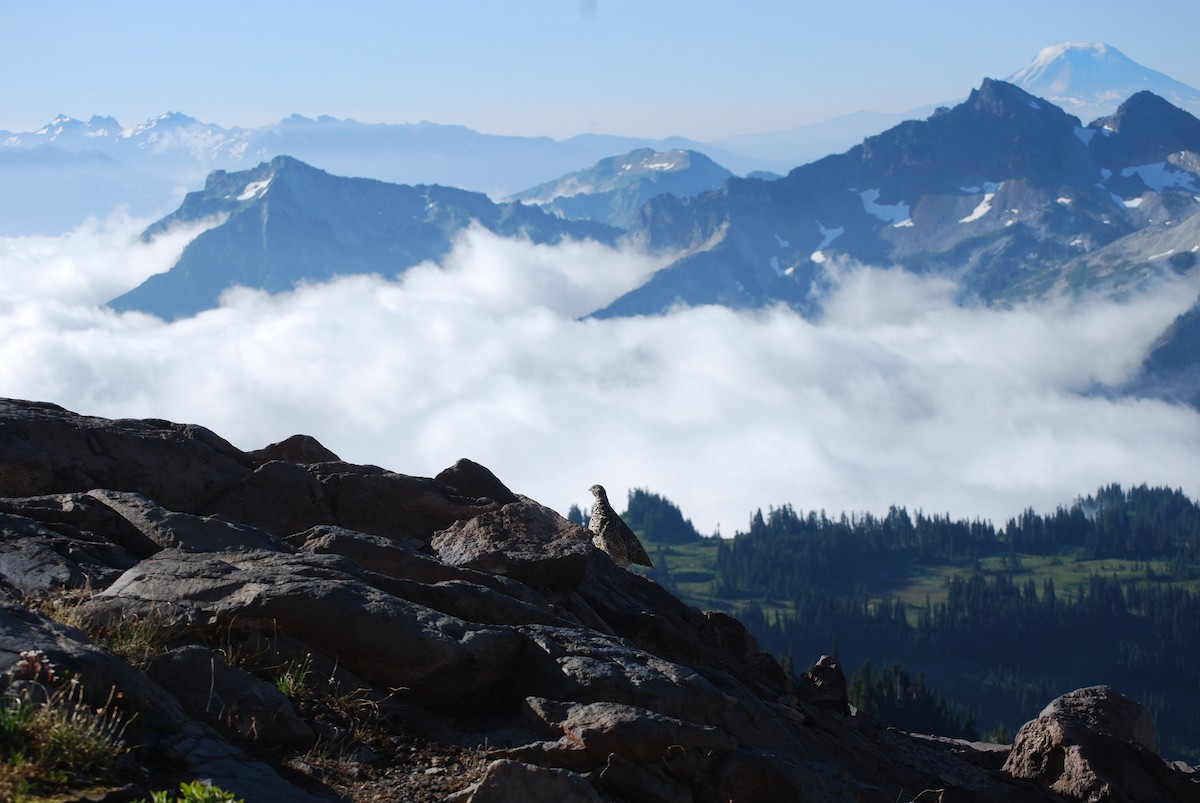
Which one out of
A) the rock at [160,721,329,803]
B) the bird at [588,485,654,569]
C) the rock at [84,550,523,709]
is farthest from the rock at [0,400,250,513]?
the rock at [160,721,329,803]

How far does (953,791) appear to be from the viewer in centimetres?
2192

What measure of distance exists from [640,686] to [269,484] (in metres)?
12.0

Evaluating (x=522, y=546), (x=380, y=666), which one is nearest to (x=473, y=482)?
(x=522, y=546)

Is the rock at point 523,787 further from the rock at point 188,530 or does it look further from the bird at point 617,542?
the bird at point 617,542

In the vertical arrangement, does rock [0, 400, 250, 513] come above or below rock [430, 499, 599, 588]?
above

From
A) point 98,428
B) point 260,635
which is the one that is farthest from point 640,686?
point 98,428

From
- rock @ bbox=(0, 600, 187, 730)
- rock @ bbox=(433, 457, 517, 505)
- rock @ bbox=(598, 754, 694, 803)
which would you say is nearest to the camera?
rock @ bbox=(0, 600, 187, 730)

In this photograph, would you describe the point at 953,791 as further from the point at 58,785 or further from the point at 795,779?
the point at 58,785

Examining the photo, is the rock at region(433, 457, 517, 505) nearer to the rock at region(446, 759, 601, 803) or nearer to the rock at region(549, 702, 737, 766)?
the rock at region(549, 702, 737, 766)

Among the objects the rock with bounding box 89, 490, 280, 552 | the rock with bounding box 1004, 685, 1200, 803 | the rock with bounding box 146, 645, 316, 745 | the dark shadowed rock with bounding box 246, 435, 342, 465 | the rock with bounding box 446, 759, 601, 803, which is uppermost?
the dark shadowed rock with bounding box 246, 435, 342, 465

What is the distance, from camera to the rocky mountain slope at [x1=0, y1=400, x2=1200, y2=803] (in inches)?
495

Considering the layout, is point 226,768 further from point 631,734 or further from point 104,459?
point 104,459

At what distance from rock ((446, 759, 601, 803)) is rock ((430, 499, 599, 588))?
1029 centimetres

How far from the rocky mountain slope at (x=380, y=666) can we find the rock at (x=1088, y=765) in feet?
0.15
